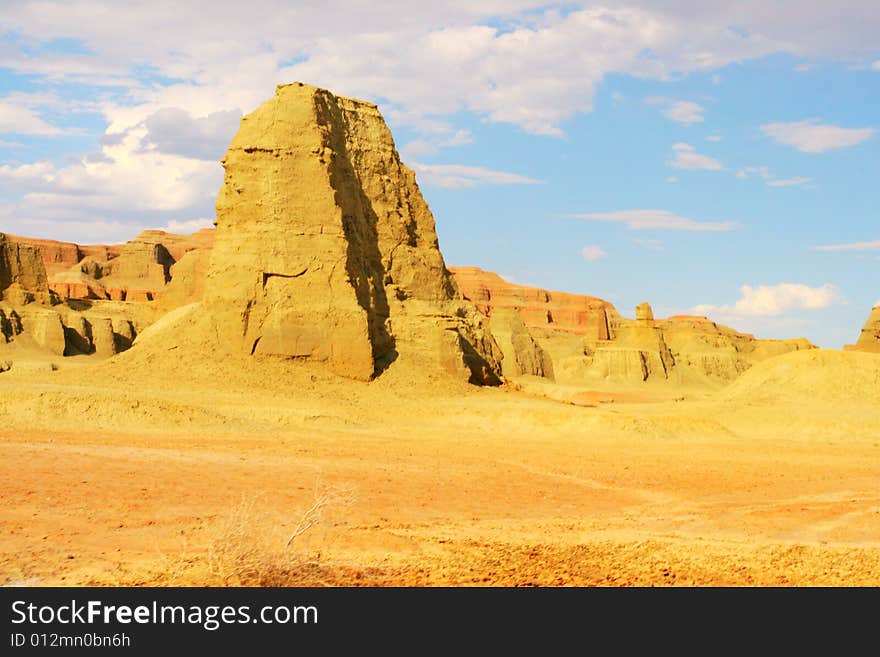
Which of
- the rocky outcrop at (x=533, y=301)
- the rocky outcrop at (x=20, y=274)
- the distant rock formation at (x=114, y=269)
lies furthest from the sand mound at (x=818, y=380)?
the rocky outcrop at (x=533, y=301)

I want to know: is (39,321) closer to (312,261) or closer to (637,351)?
(312,261)

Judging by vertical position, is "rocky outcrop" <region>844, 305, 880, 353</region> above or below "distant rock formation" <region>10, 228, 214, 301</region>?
below

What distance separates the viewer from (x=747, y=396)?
39.4m

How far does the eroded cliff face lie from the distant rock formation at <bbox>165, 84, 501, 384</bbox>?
0.12 ft

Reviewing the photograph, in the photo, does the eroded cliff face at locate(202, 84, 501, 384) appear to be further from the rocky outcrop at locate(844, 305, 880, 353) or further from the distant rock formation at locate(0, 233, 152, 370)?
the rocky outcrop at locate(844, 305, 880, 353)

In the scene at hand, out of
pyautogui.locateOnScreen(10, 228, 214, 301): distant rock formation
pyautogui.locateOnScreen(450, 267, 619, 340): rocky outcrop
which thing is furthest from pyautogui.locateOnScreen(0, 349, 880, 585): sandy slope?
pyautogui.locateOnScreen(450, 267, 619, 340): rocky outcrop

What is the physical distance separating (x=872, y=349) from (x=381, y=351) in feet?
167

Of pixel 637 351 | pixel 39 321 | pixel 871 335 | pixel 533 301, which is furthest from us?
pixel 533 301

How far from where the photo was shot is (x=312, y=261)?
29906 mm

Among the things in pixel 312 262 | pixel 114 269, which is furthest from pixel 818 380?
pixel 114 269

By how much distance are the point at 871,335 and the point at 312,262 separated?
55.0 meters

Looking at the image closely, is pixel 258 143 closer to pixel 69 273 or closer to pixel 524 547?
pixel 524 547

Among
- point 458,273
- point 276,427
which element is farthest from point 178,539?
point 458,273

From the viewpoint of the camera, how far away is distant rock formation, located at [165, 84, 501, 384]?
1161 inches
